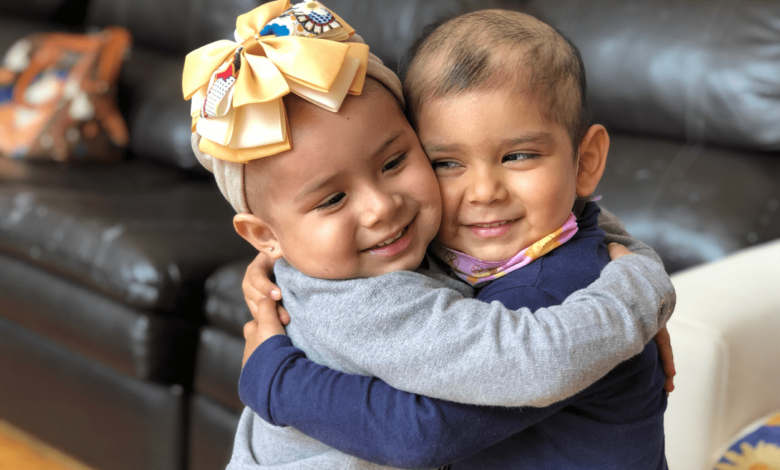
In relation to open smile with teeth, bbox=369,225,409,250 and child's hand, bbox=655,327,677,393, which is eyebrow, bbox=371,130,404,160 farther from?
child's hand, bbox=655,327,677,393

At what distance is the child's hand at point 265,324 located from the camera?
0.86 metres

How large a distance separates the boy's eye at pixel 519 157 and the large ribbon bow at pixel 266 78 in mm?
169

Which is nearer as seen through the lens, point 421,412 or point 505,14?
point 421,412

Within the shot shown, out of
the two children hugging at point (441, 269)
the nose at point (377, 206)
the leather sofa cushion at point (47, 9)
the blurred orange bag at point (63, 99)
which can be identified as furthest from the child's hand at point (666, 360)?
the leather sofa cushion at point (47, 9)

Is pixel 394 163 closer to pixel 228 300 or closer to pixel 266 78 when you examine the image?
pixel 266 78

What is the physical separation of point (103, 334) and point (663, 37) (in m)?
1.51

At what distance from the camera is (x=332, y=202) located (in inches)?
30.8

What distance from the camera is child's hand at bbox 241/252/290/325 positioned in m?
0.90

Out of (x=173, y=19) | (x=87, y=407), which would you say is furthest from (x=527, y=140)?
(x=173, y=19)

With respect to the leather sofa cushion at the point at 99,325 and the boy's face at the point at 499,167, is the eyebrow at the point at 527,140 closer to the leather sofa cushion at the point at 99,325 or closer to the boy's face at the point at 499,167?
the boy's face at the point at 499,167

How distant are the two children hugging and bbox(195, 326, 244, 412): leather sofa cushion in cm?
83

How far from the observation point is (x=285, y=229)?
31.7 inches

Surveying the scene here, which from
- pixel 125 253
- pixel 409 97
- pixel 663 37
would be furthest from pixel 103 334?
pixel 663 37

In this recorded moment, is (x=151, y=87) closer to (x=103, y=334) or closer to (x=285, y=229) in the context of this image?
(x=103, y=334)
